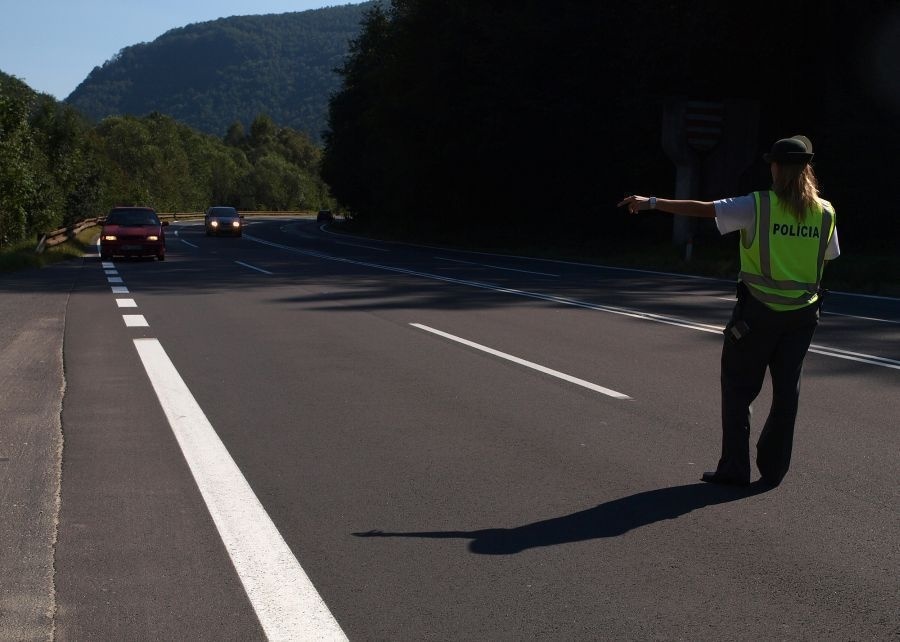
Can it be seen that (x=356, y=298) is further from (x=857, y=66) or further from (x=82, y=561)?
(x=857, y=66)

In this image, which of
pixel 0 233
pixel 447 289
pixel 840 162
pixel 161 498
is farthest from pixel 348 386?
pixel 0 233

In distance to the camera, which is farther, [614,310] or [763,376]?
[614,310]

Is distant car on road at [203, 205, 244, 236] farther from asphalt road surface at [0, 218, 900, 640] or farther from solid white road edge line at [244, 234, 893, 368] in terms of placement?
asphalt road surface at [0, 218, 900, 640]

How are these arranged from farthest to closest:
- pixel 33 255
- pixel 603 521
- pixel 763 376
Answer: pixel 33 255, pixel 763 376, pixel 603 521

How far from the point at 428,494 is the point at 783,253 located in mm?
2212

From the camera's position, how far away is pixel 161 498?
18.2 feet

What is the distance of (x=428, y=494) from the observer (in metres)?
5.66

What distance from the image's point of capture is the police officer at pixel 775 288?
226 inches

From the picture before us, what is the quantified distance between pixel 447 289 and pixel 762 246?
14.0 meters

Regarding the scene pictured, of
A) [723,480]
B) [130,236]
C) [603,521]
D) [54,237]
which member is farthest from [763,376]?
[54,237]

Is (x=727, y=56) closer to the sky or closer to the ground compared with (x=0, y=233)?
closer to the sky

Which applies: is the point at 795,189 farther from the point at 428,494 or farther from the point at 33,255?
the point at 33,255

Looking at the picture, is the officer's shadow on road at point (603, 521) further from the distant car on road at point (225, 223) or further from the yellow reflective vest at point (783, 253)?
the distant car on road at point (225, 223)

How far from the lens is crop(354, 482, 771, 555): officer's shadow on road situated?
4.88 metres
